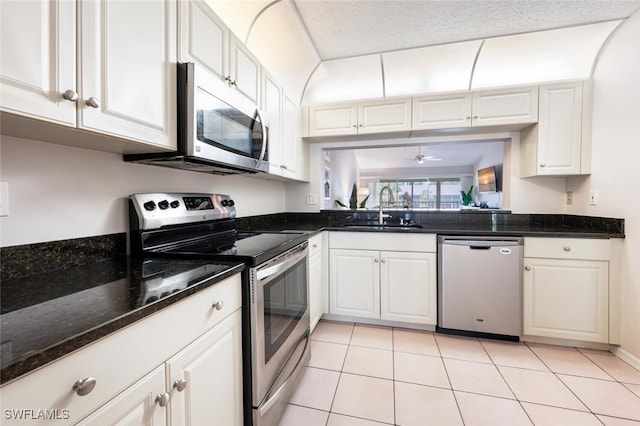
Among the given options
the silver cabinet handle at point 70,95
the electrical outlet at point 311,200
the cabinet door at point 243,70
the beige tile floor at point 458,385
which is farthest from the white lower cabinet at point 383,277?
the silver cabinet handle at point 70,95

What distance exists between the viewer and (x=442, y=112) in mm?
2365

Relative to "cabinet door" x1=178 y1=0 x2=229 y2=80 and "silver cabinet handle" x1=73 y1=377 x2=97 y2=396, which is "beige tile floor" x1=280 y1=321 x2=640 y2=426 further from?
"cabinet door" x1=178 y1=0 x2=229 y2=80

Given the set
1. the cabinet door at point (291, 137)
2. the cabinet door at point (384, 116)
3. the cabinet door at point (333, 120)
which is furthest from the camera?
the cabinet door at point (333, 120)

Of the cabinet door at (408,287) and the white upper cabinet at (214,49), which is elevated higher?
the white upper cabinet at (214,49)

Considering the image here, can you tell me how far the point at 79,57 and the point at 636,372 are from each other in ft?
10.5

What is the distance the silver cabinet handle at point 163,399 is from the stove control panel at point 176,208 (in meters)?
0.77

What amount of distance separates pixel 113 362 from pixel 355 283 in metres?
1.95

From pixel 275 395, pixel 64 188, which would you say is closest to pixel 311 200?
pixel 275 395

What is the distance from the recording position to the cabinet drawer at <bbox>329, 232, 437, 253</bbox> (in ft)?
7.28

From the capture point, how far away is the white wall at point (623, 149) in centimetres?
175

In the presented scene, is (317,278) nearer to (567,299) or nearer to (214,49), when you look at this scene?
(214,49)

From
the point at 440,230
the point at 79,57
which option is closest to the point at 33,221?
the point at 79,57

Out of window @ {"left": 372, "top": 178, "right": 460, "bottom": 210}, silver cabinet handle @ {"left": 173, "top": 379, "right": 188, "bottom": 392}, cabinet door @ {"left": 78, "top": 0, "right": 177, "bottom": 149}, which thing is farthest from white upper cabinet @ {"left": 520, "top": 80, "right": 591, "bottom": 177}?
window @ {"left": 372, "top": 178, "right": 460, "bottom": 210}

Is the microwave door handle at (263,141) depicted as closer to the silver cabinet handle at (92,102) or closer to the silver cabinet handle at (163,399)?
the silver cabinet handle at (92,102)
